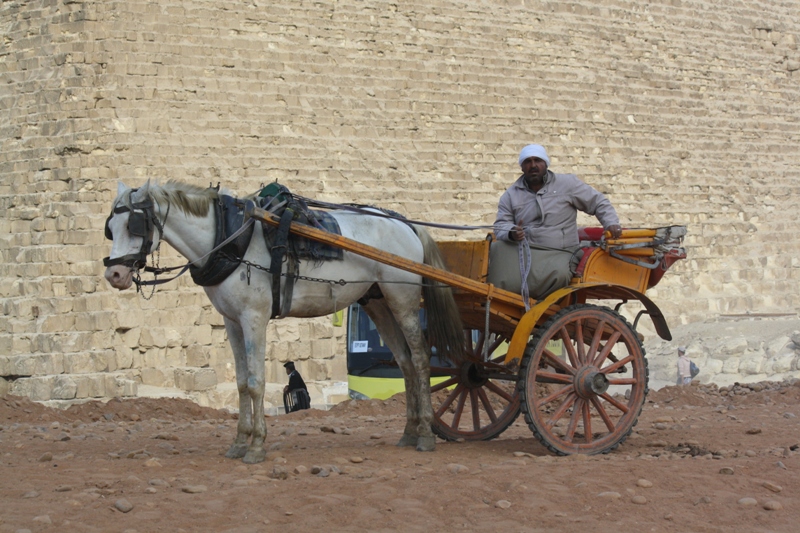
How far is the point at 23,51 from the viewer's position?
1903 cm

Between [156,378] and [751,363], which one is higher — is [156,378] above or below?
below

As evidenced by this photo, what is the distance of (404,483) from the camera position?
6016 mm

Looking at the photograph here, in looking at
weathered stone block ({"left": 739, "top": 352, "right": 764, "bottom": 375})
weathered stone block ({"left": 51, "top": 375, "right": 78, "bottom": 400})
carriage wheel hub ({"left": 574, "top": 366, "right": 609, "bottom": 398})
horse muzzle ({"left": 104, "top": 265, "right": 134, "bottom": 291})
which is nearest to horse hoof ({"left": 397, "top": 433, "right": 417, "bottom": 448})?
carriage wheel hub ({"left": 574, "top": 366, "right": 609, "bottom": 398})

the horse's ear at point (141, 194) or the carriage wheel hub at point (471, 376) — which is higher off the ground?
the horse's ear at point (141, 194)

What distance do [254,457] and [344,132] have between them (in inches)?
513

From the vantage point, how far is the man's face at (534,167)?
7.73 metres

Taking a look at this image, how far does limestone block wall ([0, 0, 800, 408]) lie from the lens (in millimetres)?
16297

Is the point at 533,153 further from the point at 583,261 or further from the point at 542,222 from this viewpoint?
the point at 583,261

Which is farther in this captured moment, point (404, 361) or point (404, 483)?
point (404, 361)

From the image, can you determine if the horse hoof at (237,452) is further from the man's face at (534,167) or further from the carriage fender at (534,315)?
the man's face at (534,167)

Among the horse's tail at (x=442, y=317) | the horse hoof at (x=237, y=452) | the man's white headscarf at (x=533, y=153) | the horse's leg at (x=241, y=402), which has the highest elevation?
the man's white headscarf at (x=533, y=153)

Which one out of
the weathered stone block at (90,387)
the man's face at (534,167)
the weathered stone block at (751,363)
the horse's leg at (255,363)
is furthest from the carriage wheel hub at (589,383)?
the weathered stone block at (751,363)

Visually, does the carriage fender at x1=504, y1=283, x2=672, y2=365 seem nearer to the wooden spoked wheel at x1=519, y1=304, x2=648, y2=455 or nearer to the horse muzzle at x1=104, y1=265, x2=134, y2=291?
the wooden spoked wheel at x1=519, y1=304, x2=648, y2=455

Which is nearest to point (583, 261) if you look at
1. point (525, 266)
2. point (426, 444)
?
point (525, 266)
